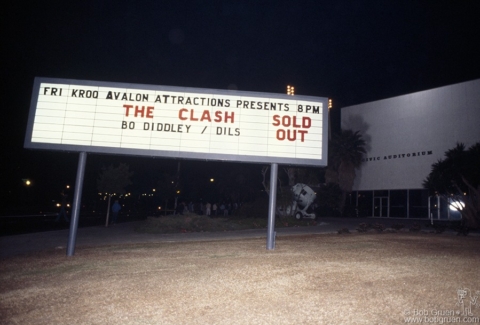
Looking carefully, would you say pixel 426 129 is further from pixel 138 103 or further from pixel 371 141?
pixel 138 103

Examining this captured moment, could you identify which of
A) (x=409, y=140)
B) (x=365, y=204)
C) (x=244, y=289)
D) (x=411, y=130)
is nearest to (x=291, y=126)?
(x=244, y=289)

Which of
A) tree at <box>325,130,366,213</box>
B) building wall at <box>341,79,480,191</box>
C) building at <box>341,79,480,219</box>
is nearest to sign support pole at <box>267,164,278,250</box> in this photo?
building at <box>341,79,480,219</box>

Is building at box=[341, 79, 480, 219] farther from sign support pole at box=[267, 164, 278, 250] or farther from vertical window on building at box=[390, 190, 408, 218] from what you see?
sign support pole at box=[267, 164, 278, 250]

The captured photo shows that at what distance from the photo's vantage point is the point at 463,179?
23.9 metres

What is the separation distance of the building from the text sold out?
103 ft

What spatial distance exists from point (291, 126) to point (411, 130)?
35396 millimetres

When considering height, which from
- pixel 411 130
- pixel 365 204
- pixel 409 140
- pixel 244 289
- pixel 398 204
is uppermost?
pixel 411 130

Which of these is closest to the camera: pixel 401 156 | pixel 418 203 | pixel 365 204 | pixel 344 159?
pixel 418 203

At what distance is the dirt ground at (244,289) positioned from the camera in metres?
4.76

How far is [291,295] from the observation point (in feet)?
18.4

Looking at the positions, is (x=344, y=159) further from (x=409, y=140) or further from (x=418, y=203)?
(x=418, y=203)

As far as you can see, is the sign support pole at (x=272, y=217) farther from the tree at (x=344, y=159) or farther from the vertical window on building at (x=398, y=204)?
the tree at (x=344, y=159)

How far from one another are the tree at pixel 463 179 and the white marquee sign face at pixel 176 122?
1855cm

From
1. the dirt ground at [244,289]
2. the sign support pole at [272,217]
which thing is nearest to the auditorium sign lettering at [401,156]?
the dirt ground at [244,289]
